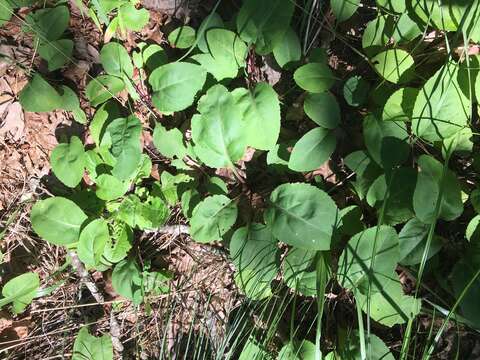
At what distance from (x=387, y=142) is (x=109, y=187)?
100 centimetres

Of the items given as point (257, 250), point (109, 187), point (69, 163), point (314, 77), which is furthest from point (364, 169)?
point (69, 163)

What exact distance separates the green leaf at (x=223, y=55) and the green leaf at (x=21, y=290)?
106 cm

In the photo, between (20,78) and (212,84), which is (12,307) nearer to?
(20,78)

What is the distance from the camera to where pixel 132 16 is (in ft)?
5.15

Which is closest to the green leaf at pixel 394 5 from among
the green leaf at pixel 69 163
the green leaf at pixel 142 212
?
the green leaf at pixel 142 212

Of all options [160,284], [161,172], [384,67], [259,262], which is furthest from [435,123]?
[160,284]

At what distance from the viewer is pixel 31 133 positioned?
1.76 m

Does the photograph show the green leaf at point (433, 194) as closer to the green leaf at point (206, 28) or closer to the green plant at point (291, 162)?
the green plant at point (291, 162)

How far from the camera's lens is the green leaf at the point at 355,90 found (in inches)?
58.5

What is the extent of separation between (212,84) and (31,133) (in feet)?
2.64

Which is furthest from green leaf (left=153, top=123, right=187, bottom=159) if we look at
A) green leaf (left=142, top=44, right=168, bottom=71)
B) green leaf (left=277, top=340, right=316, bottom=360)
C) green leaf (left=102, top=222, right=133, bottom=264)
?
green leaf (left=277, top=340, right=316, bottom=360)

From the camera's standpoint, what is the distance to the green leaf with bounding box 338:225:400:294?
4.49 feet

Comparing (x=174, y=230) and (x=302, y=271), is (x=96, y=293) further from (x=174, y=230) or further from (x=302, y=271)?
(x=302, y=271)

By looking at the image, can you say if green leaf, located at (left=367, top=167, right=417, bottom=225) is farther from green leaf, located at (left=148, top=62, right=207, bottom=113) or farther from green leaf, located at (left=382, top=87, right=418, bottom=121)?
green leaf, located at (left=148, top=62, right=207, bottom=113)
